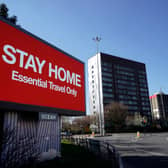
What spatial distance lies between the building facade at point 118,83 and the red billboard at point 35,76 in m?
76.0

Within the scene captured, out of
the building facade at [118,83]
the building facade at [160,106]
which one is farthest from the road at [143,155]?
the building facade at [160,106]

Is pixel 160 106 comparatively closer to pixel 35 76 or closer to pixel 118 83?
pixel 118 83

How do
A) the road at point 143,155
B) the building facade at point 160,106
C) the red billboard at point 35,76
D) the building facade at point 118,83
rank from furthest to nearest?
the building facade at point 160,106 < the building facade at point 118,83 < the road at point 143,155 < the red billboard at point 35,76

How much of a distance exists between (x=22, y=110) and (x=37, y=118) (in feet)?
4.22

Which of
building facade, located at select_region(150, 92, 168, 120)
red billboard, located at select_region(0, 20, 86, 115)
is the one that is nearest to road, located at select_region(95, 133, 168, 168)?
red billboard, located at select_region(0, 20, 86, 115)

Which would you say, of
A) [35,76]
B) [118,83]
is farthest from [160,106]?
[35,76]

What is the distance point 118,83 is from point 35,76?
90.1 meters

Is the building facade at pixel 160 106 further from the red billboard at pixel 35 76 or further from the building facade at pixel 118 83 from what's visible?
the red billboard at pixel 35 76

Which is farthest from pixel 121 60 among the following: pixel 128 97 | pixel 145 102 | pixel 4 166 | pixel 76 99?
pixel 4 166

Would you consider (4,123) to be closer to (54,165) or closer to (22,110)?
(22,110)

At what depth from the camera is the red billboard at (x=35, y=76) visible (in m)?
7.50

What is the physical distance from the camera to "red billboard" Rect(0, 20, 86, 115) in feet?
24.6

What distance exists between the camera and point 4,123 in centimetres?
734

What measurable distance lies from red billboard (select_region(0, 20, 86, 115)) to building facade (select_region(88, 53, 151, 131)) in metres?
76.0
